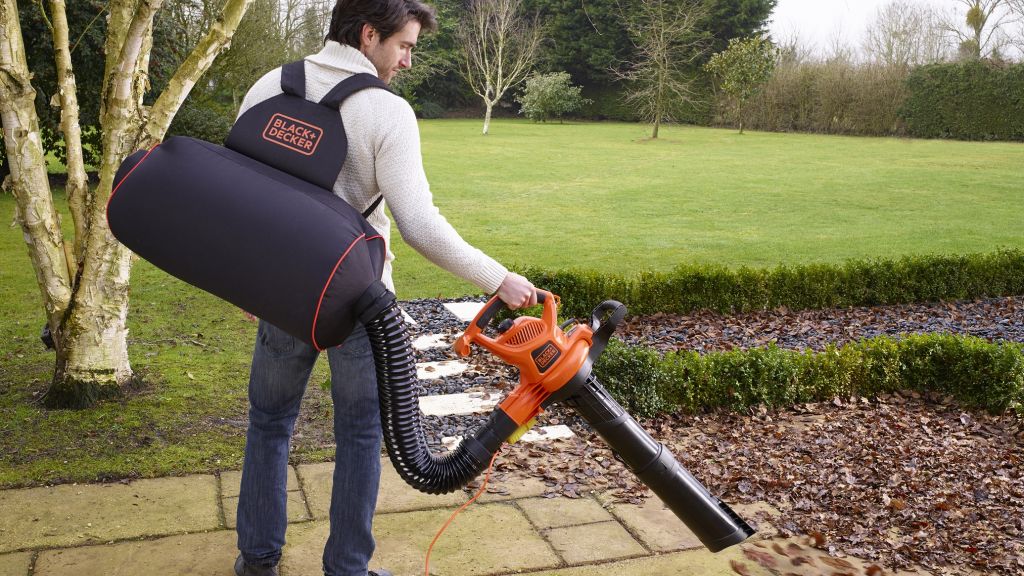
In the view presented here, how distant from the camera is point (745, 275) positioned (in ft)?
23.7

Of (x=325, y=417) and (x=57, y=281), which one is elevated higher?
(x=57, y=281)

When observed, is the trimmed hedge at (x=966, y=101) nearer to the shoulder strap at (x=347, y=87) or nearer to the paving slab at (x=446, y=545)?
the paving slab at (x=446, y=545)

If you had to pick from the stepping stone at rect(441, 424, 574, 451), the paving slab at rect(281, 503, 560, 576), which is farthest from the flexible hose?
the stepping stone at rect(441, 424, 574, 451)

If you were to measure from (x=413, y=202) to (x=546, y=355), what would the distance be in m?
0.50

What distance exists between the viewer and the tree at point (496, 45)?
35.4m

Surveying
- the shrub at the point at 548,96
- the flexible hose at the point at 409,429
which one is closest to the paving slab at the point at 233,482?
the flexible hose at the point at 409,429

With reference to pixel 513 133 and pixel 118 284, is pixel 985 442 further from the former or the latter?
pixel 513 133

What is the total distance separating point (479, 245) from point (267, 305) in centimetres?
904

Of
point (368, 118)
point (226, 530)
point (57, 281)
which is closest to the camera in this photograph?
point (368, 118)

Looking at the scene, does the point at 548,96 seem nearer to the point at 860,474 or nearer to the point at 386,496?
the point at 860,474

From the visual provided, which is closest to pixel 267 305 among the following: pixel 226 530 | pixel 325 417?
pixel 226 530

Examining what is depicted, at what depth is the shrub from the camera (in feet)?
122

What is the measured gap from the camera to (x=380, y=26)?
7.35 feet

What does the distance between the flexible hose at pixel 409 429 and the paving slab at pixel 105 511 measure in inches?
46.5
